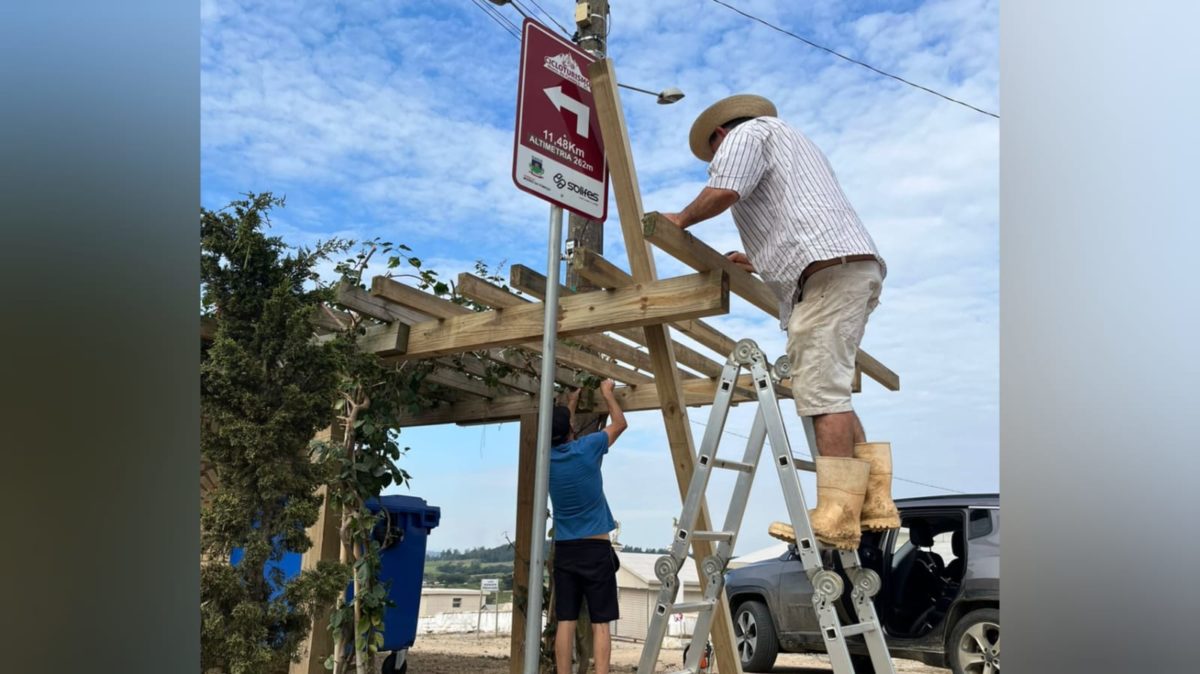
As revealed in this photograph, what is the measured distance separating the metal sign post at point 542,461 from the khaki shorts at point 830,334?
0.91 m

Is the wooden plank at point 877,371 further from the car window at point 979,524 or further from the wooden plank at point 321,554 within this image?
the wooden plank at point 321,554

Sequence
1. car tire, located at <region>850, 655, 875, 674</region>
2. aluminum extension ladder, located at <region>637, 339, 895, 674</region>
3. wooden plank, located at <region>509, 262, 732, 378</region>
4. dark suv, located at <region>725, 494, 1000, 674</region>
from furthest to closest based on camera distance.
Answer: car tire, located at <region>850, 655, 875, 674</region> → dark suv, located at <region>725, 494, 1000, 674</region> → wooden plank, located at <region>509, 262, 732, 378</region> → aluminum extension ladder, located at <region>637, 339, 895, 674</region>

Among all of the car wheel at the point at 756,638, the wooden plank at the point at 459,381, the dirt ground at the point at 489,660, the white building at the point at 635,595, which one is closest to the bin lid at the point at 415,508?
the wooden plank at the point at 459,381

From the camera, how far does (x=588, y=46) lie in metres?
5.39

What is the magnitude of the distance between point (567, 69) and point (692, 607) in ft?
6.77

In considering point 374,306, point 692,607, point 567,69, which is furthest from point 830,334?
point 374,306

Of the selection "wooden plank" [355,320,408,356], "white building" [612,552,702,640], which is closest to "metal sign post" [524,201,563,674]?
"wooden plank" [355,320,408,356]

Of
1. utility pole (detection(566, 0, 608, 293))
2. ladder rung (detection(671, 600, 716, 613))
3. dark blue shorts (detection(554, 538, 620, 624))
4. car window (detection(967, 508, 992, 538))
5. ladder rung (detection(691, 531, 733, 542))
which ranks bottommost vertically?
dark blue shorts (detection(554, 538, 620, 624))

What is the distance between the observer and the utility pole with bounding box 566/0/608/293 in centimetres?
446

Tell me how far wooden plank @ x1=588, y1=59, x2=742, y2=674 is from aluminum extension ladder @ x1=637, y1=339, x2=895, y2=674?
245 millimetres

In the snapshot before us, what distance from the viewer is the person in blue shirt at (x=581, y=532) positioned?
5.09 meters

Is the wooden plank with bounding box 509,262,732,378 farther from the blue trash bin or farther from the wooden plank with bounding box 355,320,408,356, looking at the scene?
the blue trash bin
